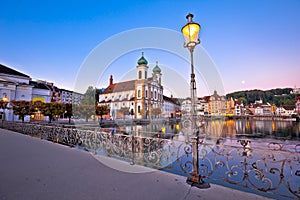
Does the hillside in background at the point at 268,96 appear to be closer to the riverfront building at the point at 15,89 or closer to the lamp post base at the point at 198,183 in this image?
the riverfront building at the point at 15,89

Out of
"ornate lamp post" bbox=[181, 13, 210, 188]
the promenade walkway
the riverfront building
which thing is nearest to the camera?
the promenade walkway

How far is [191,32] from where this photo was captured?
3.70 m

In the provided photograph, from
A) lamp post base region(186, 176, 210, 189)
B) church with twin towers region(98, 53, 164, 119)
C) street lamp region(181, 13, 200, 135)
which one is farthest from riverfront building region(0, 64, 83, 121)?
lamp post base region(186, 176, 210, 189)

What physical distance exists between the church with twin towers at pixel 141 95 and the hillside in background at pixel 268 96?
68.5 metres

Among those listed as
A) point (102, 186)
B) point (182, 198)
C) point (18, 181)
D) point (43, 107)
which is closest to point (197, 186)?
point (182, 198)

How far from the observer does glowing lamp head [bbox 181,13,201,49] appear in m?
3.67

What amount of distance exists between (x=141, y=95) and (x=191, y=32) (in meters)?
44.1

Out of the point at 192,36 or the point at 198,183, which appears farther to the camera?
the point at 192,36

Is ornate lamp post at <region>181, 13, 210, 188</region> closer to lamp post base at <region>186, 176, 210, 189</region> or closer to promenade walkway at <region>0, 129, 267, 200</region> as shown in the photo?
lamp post base at <region>186, 176, 210, 189</region>

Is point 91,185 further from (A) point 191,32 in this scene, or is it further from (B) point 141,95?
(B) point 141,95

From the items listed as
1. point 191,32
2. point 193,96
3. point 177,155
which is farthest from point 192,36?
point 177,155

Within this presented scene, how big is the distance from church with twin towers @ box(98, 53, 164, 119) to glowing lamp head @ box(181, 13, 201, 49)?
140 feet

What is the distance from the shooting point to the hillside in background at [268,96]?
94.0m

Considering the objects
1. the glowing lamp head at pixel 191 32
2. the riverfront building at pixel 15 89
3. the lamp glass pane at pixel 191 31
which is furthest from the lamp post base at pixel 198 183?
the riverfront building at pixel 15 89
